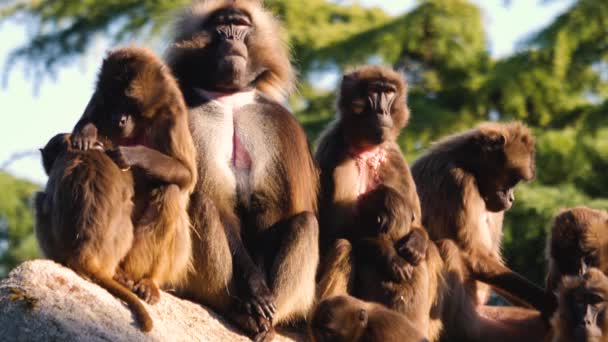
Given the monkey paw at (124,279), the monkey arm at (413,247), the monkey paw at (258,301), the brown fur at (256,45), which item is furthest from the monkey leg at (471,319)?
the monkey paw at (124,279)

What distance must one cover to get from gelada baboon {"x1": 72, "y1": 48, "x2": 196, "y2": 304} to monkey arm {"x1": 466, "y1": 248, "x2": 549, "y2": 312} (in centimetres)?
A: 262

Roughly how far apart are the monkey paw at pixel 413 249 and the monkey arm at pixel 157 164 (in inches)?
71.0

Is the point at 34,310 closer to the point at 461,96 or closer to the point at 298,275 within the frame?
the point at 298,275

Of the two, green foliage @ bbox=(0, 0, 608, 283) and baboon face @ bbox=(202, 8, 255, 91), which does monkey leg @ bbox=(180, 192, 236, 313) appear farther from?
Answer: green foliage @ bbox=(0, 0, 608, 283)

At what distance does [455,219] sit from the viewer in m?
9.23

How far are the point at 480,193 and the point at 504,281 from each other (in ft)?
2.54

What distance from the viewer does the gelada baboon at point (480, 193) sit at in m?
9.20

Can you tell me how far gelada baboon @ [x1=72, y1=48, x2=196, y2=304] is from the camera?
7.44 metres

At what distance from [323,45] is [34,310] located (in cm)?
1199

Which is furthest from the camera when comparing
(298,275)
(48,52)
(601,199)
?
(48,52)

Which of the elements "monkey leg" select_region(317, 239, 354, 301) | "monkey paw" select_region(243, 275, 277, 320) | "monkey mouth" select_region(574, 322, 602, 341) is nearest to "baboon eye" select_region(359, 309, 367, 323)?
"monkey leg" select_region(317, 239, 354, 301)

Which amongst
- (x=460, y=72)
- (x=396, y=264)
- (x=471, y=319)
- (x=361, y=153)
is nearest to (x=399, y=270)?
(x=396, y=264)

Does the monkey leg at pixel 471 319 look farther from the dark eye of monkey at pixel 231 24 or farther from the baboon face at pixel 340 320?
the dark eye of monkey at pixel 231 24

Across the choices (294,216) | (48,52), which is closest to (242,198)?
(294,216)
